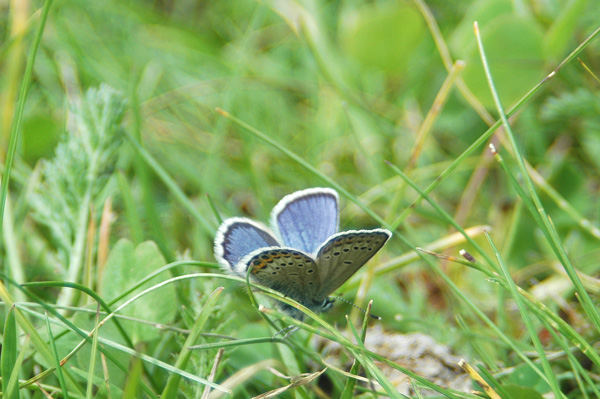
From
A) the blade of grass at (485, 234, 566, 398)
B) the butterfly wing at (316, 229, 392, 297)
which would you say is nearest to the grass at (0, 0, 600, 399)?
the blade of grass at (485, 234, 566, 398)

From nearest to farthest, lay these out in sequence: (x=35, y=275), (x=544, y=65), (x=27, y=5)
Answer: (x=35, y=275) < (x=544, y=65) < (x=27, y=5)

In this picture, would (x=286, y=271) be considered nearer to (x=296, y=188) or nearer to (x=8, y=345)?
(x=8, y=345)

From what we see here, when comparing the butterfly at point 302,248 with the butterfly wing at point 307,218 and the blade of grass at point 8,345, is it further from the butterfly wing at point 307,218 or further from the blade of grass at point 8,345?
the blade of grass at point 8,345

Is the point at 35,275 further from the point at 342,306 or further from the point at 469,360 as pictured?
the point at 469,360

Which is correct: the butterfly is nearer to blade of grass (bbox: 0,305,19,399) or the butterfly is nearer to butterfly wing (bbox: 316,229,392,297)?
butterfly wing (bbox: 316,229,392,297)

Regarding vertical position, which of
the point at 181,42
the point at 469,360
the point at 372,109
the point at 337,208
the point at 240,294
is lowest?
the point at 469,360

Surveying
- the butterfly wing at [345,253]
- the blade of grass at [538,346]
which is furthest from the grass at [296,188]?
the butterfly wing at [345,253]

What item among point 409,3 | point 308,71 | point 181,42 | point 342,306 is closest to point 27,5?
point 181,42
